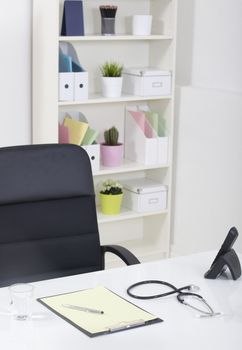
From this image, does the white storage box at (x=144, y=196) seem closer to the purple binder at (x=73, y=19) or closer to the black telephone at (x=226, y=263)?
the purple binder at (x=73, y=19)

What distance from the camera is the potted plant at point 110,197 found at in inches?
153

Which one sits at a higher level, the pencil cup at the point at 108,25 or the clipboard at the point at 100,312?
the pencil cup at the point at 108,25

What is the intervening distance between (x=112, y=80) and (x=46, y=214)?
1.41 meters

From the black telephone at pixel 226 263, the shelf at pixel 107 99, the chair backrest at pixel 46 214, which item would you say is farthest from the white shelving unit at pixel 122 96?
the black telephone at pixel 226 263

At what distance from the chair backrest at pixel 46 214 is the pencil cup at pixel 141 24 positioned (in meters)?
1.44

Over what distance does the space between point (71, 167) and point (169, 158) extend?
153 centimetres

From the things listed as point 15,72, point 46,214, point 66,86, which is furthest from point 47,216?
point 15,72

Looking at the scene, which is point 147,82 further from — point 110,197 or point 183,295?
point 183,295

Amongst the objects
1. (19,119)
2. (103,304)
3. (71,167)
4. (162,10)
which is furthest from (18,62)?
(103,304)

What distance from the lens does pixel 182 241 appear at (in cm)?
414

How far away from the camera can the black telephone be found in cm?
212

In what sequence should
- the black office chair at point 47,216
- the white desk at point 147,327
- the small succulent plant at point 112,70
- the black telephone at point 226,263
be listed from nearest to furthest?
the white desk at point 147,327 < the black telephone at point 226,263 < the black office chair at point 47,216 < the small succulent plant at point 112,70

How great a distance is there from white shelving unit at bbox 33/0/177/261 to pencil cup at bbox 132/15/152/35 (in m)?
0.05

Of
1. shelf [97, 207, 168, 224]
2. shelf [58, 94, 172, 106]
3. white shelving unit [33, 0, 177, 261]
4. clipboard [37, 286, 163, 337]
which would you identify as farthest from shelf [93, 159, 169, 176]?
clipboard [37, 286, 163, 337]
